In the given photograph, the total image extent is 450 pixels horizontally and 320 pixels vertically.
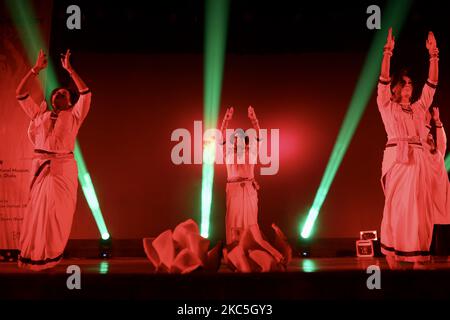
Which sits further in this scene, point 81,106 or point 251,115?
point 251,115

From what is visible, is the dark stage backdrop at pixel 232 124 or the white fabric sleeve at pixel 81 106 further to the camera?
the dark stage backdrop at pixel 232 124

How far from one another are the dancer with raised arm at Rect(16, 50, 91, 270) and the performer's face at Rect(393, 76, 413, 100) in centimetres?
261

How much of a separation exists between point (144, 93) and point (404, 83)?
386 cm

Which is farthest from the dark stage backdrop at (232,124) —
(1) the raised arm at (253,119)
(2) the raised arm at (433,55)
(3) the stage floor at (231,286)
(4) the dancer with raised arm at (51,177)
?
(3) the stage floor at (231,286)

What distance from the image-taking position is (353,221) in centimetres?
634

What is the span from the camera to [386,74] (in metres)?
3.59

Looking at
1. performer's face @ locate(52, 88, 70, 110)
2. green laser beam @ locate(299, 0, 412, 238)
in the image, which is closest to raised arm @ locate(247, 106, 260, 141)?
green laser beam @ locate(299, 0, 412, 238)

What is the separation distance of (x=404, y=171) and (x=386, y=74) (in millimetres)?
791

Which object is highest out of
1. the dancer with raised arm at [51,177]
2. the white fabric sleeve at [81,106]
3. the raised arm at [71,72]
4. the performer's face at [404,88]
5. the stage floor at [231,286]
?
the raised arm at [71,72]

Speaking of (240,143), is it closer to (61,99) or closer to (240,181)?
(240,181)

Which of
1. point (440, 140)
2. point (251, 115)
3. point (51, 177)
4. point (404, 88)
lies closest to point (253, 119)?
point (251, 115)

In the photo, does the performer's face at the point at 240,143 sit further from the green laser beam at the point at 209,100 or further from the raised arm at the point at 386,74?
the raised arm at the point at 386,74

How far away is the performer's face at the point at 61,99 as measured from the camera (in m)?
3.78

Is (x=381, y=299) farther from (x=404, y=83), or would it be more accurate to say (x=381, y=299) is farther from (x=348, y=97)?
(x=348, y=97)
